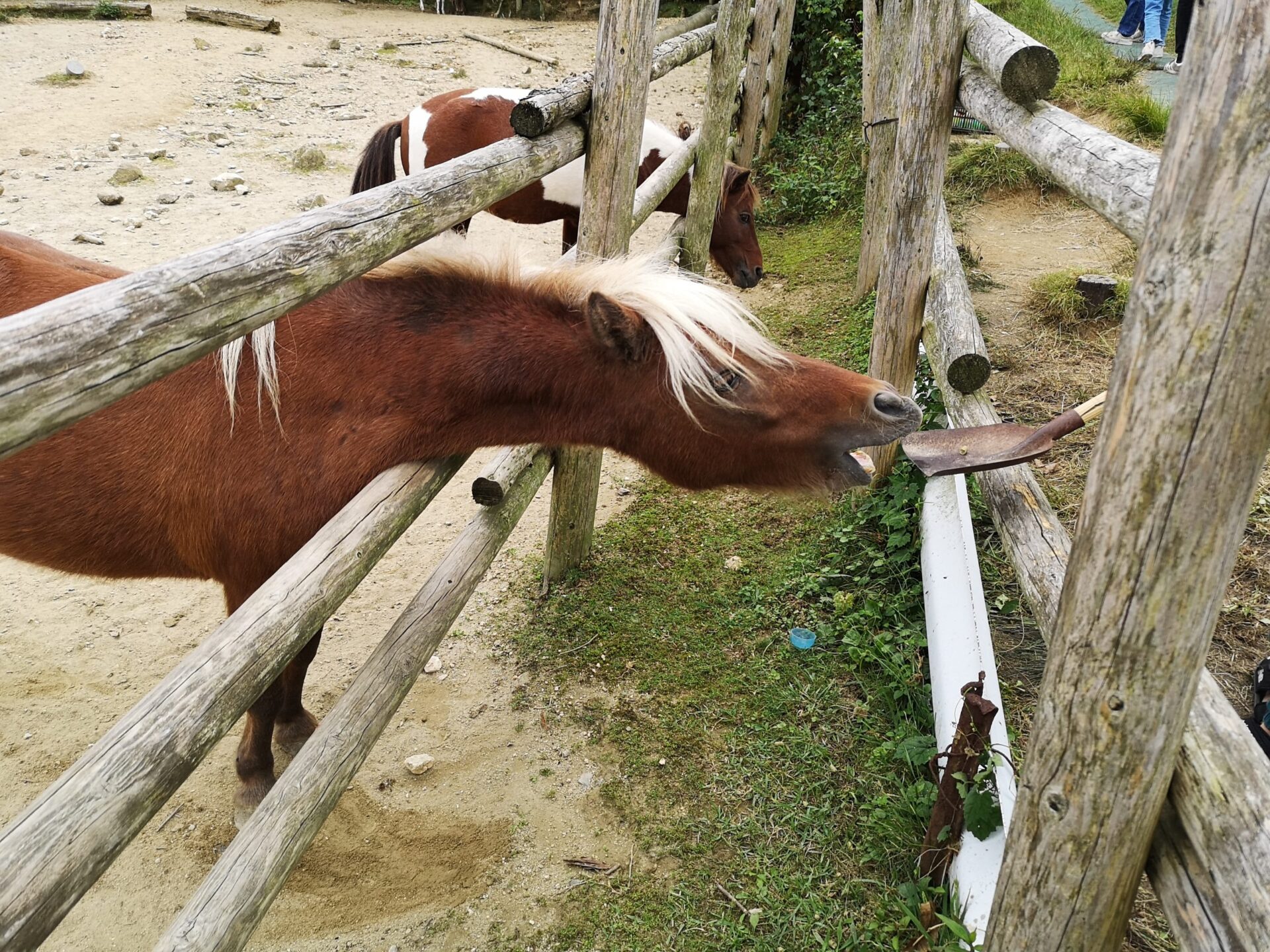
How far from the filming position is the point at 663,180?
5.51 metres

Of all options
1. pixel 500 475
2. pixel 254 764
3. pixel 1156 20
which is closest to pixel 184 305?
pixel 500 475

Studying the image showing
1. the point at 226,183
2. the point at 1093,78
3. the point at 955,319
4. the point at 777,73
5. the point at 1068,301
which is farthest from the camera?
the point at 777,73

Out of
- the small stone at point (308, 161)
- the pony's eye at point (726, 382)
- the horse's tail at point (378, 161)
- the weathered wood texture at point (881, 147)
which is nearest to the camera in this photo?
the pony's eye at point (726, 382)

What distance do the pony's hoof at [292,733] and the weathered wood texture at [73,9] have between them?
1347 cm

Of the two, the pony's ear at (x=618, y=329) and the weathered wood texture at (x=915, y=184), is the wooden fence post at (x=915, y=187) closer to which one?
the weathered wood texture at (x=915, y=184)

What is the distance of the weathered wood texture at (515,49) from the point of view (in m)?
12.6

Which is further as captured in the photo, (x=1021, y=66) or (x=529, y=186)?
(x=529, y=186)

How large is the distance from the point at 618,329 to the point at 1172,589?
1.53 m

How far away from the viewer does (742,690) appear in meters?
3.38

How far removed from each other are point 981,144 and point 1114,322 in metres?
2.97

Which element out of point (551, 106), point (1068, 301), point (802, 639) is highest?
point (551, 106)

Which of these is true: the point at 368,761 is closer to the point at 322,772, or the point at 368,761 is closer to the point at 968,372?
the point at 322,772

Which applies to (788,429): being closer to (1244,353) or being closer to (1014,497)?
(1014,497)

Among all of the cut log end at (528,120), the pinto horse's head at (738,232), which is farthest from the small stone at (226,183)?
the cut log end at (528,120)
